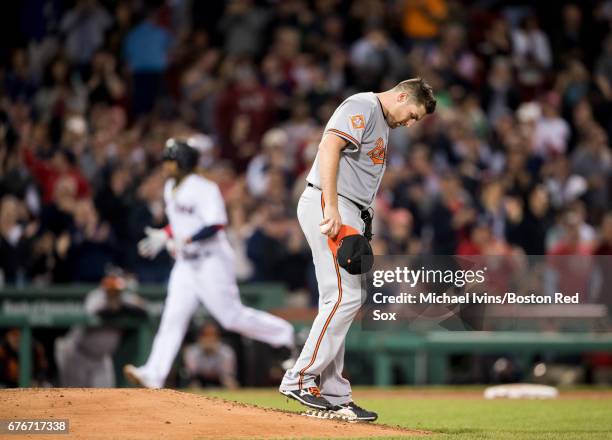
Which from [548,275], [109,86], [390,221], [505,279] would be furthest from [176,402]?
[109,86]

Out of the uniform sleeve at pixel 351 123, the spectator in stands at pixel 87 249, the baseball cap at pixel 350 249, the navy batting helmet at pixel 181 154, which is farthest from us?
the spectator in stands at pixel 87 249

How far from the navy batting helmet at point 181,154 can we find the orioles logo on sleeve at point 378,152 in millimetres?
3762

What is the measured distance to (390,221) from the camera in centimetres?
1427

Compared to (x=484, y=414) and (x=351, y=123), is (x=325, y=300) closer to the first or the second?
(x=351, y=123)

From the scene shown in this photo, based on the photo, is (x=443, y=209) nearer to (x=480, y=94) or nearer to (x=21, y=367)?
(x=480, y=94)

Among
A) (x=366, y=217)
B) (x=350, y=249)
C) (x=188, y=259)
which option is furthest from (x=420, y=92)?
(x=188, y=259)

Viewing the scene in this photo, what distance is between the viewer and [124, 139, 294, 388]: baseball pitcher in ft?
35.5

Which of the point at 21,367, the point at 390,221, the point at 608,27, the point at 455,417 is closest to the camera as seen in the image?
the point at 455,417

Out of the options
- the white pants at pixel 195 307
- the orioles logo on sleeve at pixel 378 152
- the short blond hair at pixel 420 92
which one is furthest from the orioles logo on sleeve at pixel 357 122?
the white pants at pixel 195 307

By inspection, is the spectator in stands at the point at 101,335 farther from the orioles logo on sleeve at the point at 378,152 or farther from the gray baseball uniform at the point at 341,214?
the orioles logo on sleeve at the point at 378,152

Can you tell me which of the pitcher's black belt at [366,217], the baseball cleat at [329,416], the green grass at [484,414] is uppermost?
the pitcher's black belt at [366,217]

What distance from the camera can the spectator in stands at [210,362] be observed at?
12648mm

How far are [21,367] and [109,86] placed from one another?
508cm

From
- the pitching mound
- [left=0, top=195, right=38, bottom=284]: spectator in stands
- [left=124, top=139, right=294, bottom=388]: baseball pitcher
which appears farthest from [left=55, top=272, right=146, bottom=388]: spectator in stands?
the pitching mound
